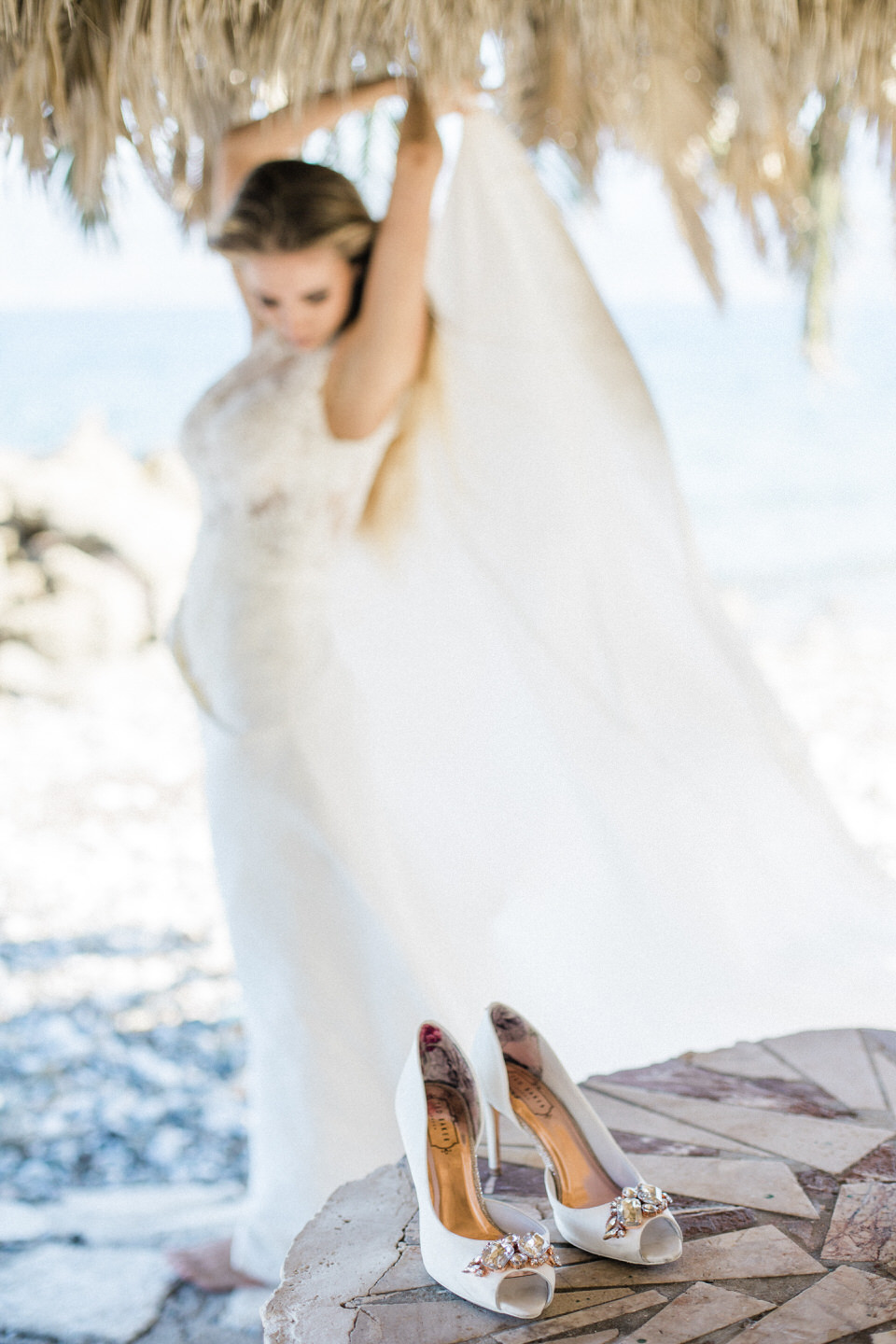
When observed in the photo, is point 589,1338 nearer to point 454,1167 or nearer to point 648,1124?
point 454,1167

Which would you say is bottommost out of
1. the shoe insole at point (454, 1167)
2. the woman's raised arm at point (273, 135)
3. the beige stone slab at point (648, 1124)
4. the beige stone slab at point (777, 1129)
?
the beige stone slab at point (777, 1129)

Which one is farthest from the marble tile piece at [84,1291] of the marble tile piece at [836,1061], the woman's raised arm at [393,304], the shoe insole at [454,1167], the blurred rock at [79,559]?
the blurred rock at [79,559]

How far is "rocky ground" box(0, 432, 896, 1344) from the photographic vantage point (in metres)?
2.15

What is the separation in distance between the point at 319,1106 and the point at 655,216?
20.7 metres

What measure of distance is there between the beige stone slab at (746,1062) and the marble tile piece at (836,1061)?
0.06 ft

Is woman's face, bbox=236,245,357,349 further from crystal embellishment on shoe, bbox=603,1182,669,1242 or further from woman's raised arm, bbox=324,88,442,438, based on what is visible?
crystal embellishment on shoe, bbox=603,1182,669,1242

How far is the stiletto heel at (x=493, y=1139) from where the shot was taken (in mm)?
1306

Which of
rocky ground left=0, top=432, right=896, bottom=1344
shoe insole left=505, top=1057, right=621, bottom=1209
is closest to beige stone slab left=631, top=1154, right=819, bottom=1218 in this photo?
shoe insole left=505, top=1057, right=621, bottom=1209

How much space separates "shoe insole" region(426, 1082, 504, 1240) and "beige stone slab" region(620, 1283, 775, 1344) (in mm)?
153

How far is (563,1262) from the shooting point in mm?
1106

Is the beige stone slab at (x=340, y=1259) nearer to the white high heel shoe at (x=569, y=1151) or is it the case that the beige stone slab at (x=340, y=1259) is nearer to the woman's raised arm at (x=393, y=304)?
the white high heel shoe at (x=569, y=1151)

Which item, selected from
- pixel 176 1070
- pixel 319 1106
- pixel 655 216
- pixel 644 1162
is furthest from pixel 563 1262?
pixel 655 216

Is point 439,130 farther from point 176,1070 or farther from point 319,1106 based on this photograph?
point 176,1070

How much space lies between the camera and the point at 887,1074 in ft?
4.97
